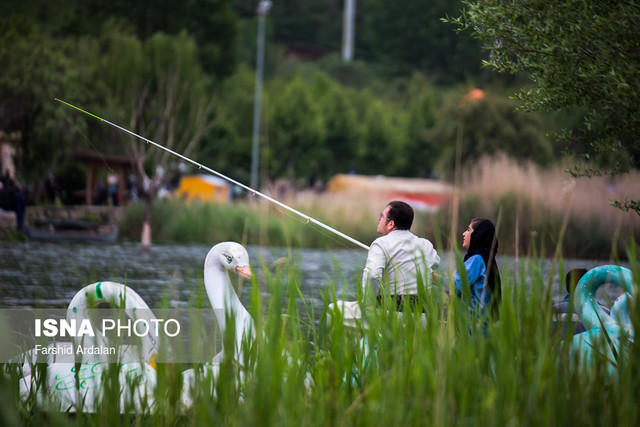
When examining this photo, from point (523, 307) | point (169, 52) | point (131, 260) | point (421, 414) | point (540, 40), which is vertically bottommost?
point (131, 260)

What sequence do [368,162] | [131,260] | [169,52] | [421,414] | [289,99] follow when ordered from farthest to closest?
[368,162] < [289,99] < [169,52] < [131,260] < [421,414]

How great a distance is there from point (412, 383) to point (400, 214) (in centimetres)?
187

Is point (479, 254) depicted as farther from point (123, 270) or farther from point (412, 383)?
point (123, 270)

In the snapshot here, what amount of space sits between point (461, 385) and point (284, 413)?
77 centimetres

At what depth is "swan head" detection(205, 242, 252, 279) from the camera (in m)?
6.04

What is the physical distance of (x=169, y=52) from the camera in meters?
37.4

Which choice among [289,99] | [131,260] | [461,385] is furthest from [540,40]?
[289,99]

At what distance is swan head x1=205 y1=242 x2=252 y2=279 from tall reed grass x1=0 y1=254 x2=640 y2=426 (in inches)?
56.8

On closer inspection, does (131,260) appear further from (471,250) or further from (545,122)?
(545,122)

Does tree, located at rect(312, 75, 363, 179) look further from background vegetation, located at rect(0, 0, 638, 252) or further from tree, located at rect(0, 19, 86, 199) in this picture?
tree, located at rect(0, 19, 86, 199)

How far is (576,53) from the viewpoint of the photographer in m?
6.09

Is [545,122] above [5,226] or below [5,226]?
above

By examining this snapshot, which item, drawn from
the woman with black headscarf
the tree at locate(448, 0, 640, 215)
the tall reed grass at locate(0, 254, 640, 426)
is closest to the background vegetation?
the tree at locate(448, 0, 640, 215)

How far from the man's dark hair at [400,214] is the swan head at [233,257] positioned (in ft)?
3.11
